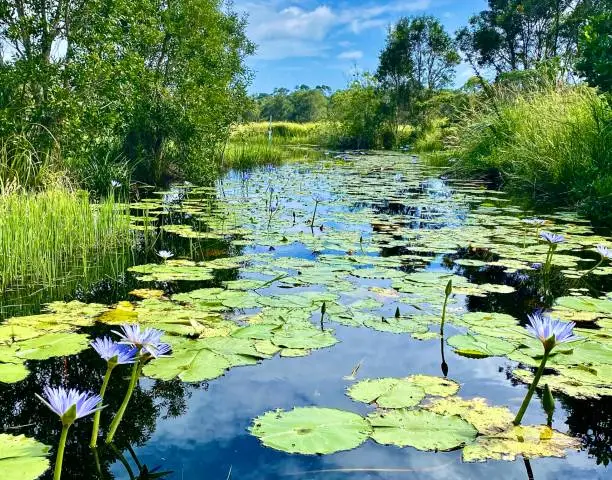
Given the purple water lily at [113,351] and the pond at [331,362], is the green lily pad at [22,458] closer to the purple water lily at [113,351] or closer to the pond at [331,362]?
the pond at [331,362]

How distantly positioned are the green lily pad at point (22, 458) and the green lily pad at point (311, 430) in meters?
0.64

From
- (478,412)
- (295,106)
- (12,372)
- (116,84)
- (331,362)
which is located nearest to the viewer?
(478,412)

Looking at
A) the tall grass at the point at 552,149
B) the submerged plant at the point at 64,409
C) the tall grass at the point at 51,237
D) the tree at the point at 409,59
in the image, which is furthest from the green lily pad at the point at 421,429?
the tree at the point at 409,59

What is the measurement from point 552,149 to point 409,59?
20.1 metres

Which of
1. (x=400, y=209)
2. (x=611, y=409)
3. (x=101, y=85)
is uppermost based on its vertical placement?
(x=101, y=85)

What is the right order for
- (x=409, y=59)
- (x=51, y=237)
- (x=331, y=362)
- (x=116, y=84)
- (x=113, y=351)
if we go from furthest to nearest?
(x=409, y=59) → (x=116, y=84) → (x=51, y=237) → (x=331, y=362) → (x=113, y=351)

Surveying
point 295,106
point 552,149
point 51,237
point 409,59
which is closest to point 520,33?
point 409,59

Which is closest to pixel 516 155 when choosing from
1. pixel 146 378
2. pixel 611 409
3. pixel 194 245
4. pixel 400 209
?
pixel 400 209

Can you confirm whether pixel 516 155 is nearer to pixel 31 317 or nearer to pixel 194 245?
pixel 194 245

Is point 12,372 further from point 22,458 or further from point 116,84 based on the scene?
point 116,84

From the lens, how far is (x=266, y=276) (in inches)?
153

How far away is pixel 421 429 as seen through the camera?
1.74 meters


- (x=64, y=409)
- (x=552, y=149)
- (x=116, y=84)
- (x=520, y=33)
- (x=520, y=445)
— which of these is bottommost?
(x=520, y=445)

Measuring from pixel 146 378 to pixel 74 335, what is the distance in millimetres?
518
